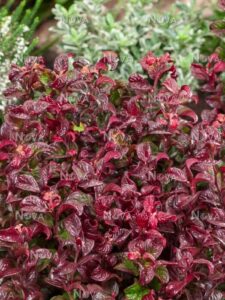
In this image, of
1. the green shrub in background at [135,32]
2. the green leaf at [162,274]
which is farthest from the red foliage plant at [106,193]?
the green shrub in background at [135,32]

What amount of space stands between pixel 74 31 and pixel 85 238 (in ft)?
4.20

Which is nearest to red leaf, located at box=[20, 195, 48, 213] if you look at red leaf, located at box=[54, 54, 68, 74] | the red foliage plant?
the red foliage plant

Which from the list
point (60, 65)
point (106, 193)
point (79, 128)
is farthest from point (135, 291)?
point (60, 65)

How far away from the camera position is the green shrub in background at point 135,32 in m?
2.65

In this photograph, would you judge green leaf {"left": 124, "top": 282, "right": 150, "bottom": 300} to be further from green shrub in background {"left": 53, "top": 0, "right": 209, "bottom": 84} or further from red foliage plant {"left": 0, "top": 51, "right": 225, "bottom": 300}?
green shrub in background {"left": 53, "top": 0, "right": 209, "bottom": 84}

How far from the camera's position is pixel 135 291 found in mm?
1590

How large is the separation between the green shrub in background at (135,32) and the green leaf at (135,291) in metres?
1.26

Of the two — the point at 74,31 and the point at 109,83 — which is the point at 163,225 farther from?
the point at 74,31

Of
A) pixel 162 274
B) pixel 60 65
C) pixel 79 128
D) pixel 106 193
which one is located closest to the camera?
pixel 162 274

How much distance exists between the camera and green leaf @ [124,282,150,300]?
5.20 feet

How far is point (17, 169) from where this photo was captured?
167 cm

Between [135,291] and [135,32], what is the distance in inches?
57.9

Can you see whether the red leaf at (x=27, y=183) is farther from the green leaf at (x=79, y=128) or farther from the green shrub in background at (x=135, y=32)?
the green shrub in background at (x=135, y=32)

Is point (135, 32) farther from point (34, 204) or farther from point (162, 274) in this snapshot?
point (162, 274)
